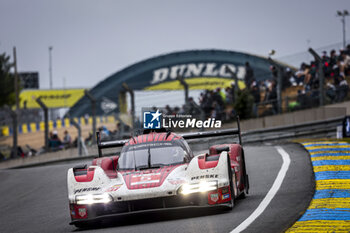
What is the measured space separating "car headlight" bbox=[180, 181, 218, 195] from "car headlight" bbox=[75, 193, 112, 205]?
0.92m

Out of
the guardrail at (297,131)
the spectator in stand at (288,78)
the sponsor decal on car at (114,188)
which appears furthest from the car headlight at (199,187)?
the spectator in stand at (288,78)

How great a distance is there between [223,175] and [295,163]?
A: 5098 mm

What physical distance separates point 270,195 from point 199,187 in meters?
1.62

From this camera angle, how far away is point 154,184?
9.41m

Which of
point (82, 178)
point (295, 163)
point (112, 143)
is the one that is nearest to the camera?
point (82, 178)

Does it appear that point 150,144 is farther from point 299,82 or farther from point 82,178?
point 299,82

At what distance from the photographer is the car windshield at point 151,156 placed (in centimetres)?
1055

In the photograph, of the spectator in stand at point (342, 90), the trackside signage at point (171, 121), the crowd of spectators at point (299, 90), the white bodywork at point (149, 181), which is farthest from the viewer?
the spectator in stand at point (342, 90)

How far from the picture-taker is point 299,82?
25.8 metres

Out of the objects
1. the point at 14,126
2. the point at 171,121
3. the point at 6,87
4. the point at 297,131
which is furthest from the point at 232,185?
the point at 6,87

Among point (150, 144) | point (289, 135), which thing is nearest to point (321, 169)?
point (150, 144)

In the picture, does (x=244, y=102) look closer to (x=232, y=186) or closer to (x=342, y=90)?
(x=342, y=90)

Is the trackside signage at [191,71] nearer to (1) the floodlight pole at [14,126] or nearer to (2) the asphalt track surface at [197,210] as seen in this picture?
(1) the floodlight pole at [14,126]

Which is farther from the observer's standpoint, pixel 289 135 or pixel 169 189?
pixel 289 135
